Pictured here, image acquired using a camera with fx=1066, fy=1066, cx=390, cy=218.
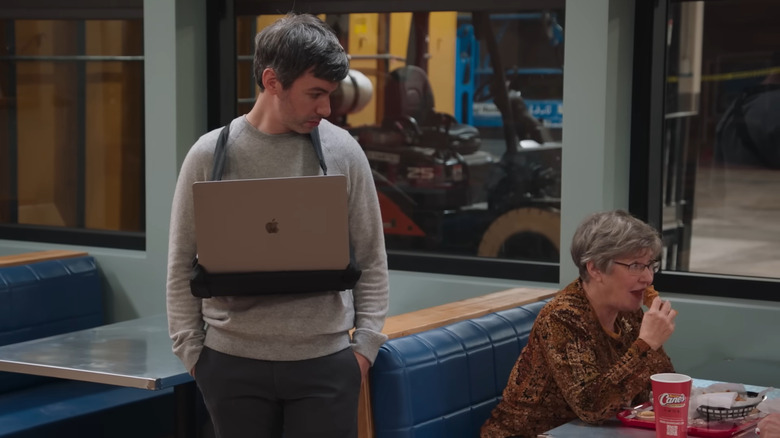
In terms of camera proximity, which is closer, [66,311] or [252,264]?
[252,264]

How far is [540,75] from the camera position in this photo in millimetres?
4422

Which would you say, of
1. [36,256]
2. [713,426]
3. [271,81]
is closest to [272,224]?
[271,81]

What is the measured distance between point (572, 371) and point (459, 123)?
207 centimetres

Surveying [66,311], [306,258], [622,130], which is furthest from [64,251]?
[306,258]

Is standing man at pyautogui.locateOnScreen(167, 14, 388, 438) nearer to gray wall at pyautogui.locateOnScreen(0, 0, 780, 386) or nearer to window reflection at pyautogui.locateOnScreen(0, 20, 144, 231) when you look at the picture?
gray wall at pyautogui.locateOnScreen(0, 0, 780, 386)

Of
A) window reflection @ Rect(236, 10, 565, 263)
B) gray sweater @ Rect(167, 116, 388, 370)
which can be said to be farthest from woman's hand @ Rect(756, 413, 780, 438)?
window reflection @ Rect(236, 10, 565, 263)

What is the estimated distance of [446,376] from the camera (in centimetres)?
304

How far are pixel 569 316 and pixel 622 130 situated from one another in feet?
4.41

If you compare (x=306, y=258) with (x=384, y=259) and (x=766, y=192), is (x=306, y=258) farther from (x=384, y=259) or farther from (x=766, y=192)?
(x=766, y=192)

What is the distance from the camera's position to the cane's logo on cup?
2340 mm

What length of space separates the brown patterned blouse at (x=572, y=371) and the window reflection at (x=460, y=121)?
1488 mm

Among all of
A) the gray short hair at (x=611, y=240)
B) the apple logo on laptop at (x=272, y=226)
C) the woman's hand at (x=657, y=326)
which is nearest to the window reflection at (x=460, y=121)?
the gray short hair at (x=611, y=240)

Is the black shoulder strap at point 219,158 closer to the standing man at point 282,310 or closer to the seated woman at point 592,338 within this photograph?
the standing man at point 282,310

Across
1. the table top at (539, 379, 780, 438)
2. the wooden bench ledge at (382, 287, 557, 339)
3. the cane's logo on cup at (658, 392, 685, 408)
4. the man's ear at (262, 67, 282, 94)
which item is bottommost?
the table top at (539, 379, 780, 438)
